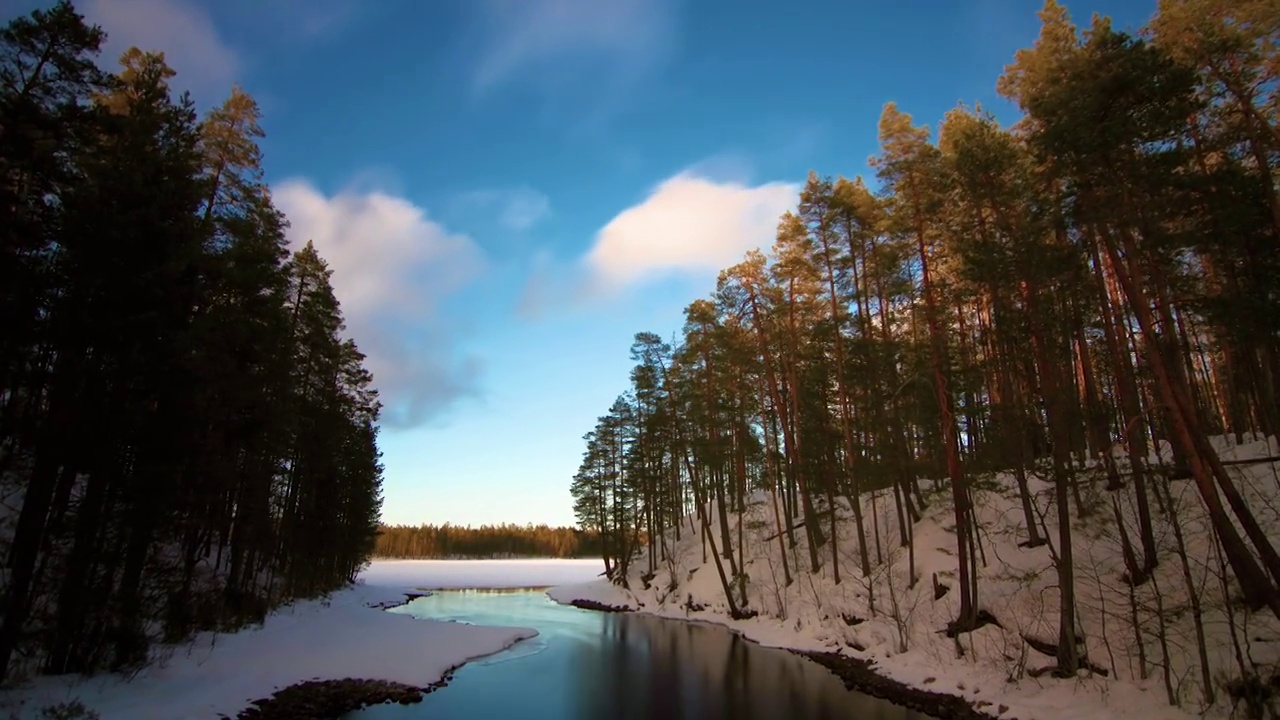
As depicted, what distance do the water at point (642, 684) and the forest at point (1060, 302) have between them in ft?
15.7

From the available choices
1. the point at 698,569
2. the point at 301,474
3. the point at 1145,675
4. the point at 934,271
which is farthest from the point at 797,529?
the point at 301,474

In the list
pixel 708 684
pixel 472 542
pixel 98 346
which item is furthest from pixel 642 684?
pixel 472 542

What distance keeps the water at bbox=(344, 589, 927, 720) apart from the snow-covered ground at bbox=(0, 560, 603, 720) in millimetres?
1796

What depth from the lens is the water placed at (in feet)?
44.5

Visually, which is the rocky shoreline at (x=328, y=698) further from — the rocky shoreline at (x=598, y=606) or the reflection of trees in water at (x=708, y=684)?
the rocky shoreline at (x=598, y=606)

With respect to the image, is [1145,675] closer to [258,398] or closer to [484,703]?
[484,703]

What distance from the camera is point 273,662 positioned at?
15.8 m

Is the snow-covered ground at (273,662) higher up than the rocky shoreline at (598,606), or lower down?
higher up

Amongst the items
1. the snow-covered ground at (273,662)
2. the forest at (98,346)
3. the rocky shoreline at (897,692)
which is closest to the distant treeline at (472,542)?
the snow-covered ground at (273,662)

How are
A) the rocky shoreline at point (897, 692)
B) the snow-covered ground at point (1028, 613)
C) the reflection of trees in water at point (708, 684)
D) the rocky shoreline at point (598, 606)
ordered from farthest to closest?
the rocky shoreline at point (598, 606) < the reflection of trees in water at point (708, 684) < the rocky shoreline at point (897, 692) < the snow-covered ground at point (1028, 613)

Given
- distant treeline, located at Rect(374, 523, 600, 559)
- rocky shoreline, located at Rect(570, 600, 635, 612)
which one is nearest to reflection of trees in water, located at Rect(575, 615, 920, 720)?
rocky shoreline, located at Rect(570, 600, 635, 612)

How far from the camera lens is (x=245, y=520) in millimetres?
19969

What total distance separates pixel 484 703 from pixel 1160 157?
18034 mm

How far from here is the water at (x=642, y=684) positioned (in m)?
13.6
